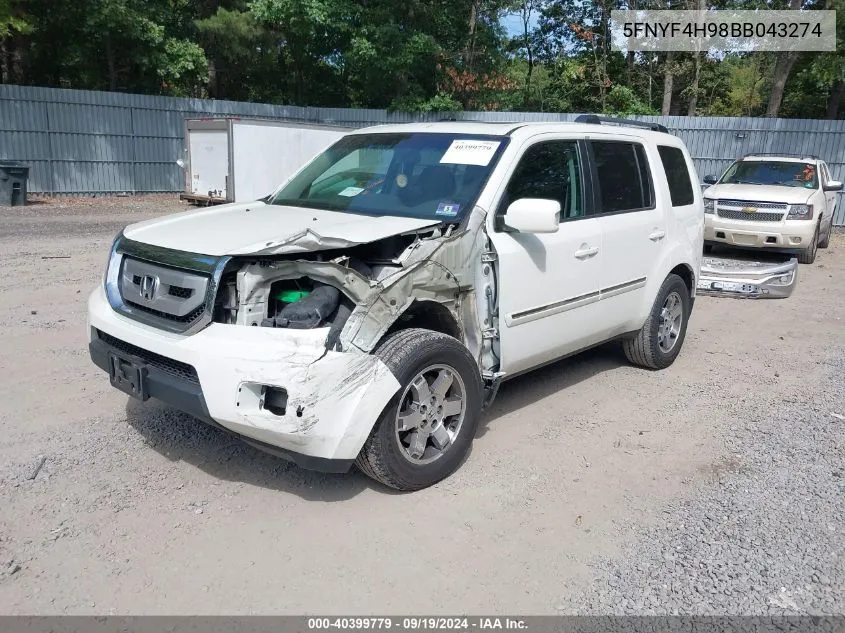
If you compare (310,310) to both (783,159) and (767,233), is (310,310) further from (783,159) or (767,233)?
(783,159)

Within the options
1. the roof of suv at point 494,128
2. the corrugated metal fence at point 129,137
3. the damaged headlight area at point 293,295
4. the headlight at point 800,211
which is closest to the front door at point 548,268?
the roof of suv at point 494,128

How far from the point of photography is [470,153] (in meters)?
4.48

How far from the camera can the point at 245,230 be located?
3.85 metres

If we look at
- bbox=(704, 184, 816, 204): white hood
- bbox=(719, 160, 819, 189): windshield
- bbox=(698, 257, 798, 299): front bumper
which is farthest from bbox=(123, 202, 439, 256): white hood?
bbox=(719, 160, 819, 189): windshield

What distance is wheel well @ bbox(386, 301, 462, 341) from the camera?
152 inches

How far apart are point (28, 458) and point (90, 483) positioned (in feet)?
1.66

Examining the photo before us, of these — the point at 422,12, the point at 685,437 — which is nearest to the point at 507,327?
the point at 685,437

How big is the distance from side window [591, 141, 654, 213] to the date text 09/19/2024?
309 centimetres

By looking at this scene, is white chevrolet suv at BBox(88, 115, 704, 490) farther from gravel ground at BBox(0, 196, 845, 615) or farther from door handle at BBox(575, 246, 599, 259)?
gravel ground at BBox(0, 196, 845, 615)

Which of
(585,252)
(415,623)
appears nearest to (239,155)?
(585,252)

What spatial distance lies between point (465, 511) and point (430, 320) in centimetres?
107

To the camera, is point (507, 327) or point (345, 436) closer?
point (345, 436)

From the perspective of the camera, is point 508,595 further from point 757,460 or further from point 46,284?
point 46,284

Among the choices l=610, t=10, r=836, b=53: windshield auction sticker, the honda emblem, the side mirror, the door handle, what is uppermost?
l=610, t=10, r=836, b=53: windshield auction sticker
